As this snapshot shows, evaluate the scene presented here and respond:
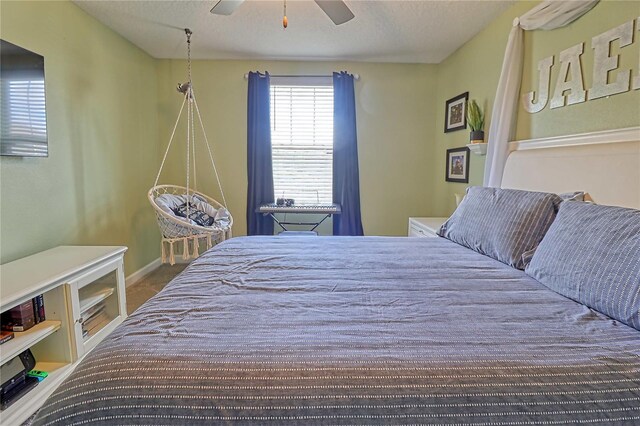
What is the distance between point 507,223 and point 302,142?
9.20ft

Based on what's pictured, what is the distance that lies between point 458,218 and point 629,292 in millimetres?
1185

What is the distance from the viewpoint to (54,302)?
73.1 inches

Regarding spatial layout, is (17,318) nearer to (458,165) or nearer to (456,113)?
(458,165)

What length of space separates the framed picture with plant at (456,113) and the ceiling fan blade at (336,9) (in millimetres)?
1709

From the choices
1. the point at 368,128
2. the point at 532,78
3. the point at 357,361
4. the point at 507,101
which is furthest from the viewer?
the point at 368,128

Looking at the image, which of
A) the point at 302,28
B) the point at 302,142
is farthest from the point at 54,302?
the point at 302,142

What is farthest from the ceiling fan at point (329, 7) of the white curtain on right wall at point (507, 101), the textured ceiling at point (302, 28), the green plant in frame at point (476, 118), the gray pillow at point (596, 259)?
the gray pillow at point (596, 259)

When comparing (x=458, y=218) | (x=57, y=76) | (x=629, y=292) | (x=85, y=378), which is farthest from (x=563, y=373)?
(x=57, y=76)

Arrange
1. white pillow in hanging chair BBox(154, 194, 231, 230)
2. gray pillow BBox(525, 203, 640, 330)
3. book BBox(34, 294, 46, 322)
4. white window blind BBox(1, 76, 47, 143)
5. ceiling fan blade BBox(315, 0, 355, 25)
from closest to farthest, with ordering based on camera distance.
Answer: gray pillow BBox(525, 203, 640, 330)
book BBox(34, 294, 46, 322)
white window blind BBox(1, 76, 47, 143)
ceiling fan blade BBox(315, 0, 355, 25)
white pillow in hanging chair BBox(154, 194, 231, 230)

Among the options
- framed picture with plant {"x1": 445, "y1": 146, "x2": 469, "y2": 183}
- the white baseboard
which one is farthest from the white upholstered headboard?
the white baseboard

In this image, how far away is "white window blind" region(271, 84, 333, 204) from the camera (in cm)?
405

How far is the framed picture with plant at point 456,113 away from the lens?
A: 342 cm

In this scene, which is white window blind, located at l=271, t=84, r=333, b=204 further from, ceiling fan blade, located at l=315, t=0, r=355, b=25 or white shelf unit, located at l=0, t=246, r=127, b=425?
white shelf unit, located at l=0, t=246, r=127, b=425

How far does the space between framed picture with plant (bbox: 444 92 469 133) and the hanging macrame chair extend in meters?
2.60
